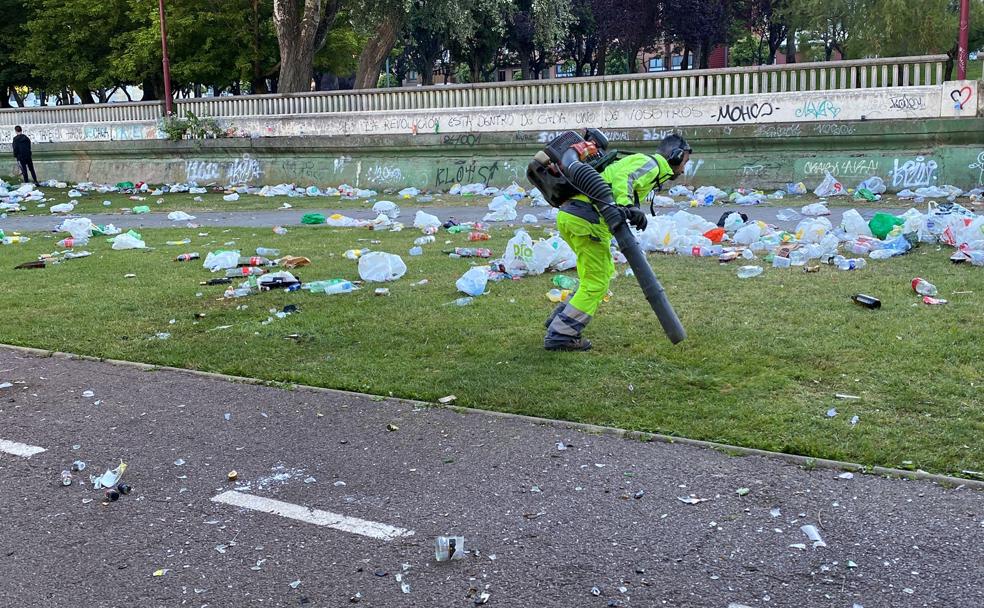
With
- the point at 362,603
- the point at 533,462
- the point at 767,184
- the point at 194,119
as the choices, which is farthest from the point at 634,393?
the point at 194,119

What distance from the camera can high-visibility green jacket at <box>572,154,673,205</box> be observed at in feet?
19.2

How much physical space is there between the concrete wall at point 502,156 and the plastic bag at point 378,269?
388 inches

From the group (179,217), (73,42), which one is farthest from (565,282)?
(73,42)

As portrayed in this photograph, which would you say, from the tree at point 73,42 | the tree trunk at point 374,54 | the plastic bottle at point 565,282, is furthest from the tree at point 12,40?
the plastic bottle at point 565,282

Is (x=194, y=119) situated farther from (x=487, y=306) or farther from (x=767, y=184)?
(x=487, y=306)

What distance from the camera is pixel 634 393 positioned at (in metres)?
5.63

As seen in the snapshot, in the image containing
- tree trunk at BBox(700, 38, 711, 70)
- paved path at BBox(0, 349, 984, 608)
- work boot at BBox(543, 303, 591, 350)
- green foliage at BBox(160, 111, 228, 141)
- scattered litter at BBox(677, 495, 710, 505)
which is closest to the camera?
paved path at BBox(0, 349, 984, 608)

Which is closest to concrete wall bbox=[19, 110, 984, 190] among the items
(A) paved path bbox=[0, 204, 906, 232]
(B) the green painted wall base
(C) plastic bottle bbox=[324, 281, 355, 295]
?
(B) the green painted wall base

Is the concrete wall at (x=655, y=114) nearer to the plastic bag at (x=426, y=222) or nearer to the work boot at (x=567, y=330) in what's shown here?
the plastic bag at (x=426, y=222)

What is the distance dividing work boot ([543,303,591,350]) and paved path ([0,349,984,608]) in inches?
51.7

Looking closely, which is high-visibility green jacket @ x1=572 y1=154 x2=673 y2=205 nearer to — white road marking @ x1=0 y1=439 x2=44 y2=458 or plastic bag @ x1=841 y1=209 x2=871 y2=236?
white road marking @ x1=0 y1=439 x2=44 y2=458

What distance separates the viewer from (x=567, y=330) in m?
6.48

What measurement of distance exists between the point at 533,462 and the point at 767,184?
46.1 feet

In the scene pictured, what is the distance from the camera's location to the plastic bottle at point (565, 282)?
8.61m
